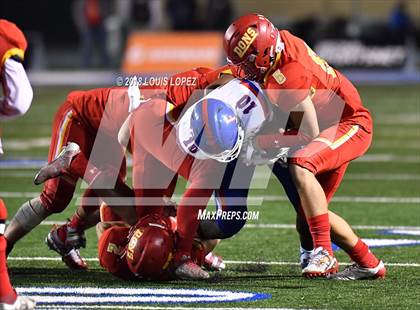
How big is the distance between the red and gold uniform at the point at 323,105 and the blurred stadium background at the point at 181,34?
13595 mm

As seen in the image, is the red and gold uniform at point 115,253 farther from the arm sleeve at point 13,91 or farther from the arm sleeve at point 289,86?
the arm sleeve at point 13,91

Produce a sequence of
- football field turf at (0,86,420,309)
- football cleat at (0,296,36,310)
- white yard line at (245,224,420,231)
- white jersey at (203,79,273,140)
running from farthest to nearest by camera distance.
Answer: white yard line at (245,224,420,231), white jersey at (203,79,273,140), football field turf at (0,86,420,309), football cleat at (0,296,36,310)

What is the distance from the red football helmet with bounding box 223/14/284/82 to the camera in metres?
5.96

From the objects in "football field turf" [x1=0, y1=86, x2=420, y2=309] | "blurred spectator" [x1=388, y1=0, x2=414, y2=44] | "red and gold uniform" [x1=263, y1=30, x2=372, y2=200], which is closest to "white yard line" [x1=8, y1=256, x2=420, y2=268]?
"football field turf" [x1=0, y1=86, x2=420, y2=309]

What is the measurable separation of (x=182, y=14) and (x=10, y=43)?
59.8ft

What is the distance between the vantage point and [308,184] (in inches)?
232

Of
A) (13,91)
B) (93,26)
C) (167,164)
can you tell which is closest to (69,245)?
(167,164)

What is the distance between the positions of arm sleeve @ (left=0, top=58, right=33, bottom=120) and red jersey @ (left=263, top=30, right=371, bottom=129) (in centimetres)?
143

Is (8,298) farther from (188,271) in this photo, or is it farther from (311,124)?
(311,124)

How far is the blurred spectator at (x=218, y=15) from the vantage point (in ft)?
77.3

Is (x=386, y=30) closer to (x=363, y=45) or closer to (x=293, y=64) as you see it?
(x=363, y=45)

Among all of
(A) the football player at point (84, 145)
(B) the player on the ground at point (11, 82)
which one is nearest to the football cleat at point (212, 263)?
(A) the football player at point (84, 145)

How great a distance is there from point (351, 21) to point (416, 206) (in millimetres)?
14286

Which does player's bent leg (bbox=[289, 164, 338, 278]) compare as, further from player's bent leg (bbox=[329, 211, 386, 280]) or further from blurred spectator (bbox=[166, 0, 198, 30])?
blurred spectator (bbox=[166, 0, 198, 30])
